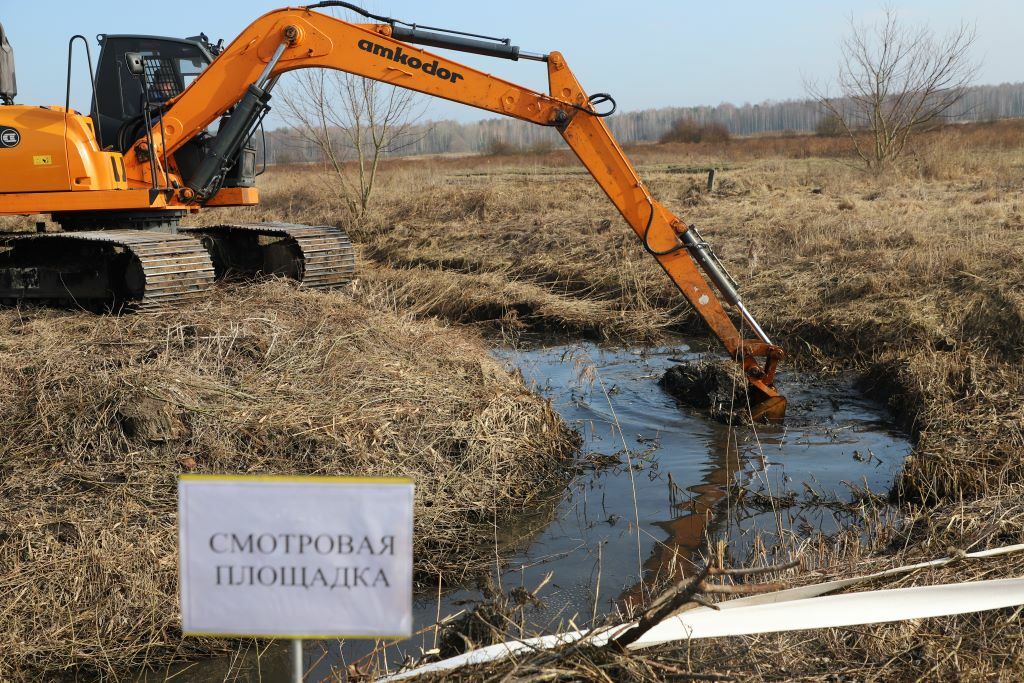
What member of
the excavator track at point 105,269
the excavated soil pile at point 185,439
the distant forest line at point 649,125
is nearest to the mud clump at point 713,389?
the excavated soil pile at point 185,439

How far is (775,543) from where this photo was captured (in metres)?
5.30

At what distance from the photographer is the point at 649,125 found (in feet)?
237

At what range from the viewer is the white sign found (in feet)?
7.86

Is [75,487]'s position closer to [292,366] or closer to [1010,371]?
[292,366]

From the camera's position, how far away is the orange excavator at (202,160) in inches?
308

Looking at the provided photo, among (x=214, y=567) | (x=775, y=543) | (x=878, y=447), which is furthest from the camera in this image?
(x=878, y=447)

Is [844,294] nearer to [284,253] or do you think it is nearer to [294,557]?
[284,253]

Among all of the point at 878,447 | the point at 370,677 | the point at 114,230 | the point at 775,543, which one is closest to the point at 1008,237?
the point at 878,447

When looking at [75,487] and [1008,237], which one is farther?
[1008,237]

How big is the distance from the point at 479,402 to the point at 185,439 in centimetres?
201

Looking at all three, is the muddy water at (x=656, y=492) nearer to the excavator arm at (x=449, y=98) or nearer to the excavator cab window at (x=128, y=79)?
the excavator arm at (x=449, y=98)

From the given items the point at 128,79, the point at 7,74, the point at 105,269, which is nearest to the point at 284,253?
the point at 105,269

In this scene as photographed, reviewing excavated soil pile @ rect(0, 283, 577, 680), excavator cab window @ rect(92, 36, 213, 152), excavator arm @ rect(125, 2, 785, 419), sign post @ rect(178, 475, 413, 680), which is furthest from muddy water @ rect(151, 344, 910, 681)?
excavator cab window @ rect(92, 36, 213, 152)

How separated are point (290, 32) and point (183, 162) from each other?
76.4 inches
